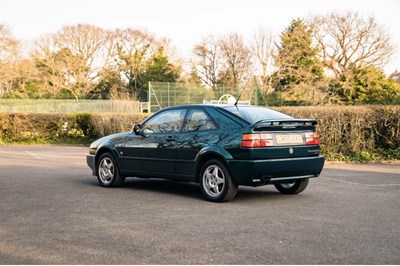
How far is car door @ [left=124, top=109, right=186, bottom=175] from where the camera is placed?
8961 millimetres

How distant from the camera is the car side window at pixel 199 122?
852 centimetres

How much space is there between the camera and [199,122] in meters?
8.72

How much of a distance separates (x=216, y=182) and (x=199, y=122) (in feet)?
3.73

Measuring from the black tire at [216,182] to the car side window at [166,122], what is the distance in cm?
110

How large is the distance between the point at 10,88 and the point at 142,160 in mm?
51660

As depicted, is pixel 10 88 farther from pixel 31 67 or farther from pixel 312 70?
pixel 312 70

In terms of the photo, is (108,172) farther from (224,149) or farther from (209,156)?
(224,149)

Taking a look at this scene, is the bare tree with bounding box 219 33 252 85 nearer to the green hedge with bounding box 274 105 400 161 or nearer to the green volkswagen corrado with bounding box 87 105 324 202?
the green hedge with bounding box 274 105 400 161

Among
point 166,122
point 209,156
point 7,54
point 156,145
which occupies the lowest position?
point 209,156

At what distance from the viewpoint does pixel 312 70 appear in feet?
148

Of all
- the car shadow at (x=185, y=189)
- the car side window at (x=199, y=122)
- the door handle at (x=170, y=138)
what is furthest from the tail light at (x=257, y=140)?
the door handle at (x=170, y=138)

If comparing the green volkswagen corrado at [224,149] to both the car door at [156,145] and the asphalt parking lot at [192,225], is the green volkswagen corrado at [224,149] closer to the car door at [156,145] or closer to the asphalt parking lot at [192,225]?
the car door at [156,145]

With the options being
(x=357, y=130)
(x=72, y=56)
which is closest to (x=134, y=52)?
Answer: (x=72, y=56)

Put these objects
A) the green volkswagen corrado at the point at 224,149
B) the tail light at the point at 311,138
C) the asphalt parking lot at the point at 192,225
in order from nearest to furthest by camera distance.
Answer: the asphalt parking lot at the point at 192,225 → the green volkswagen corrado at the point at 224,149 → the tail light at the point at 311,138
